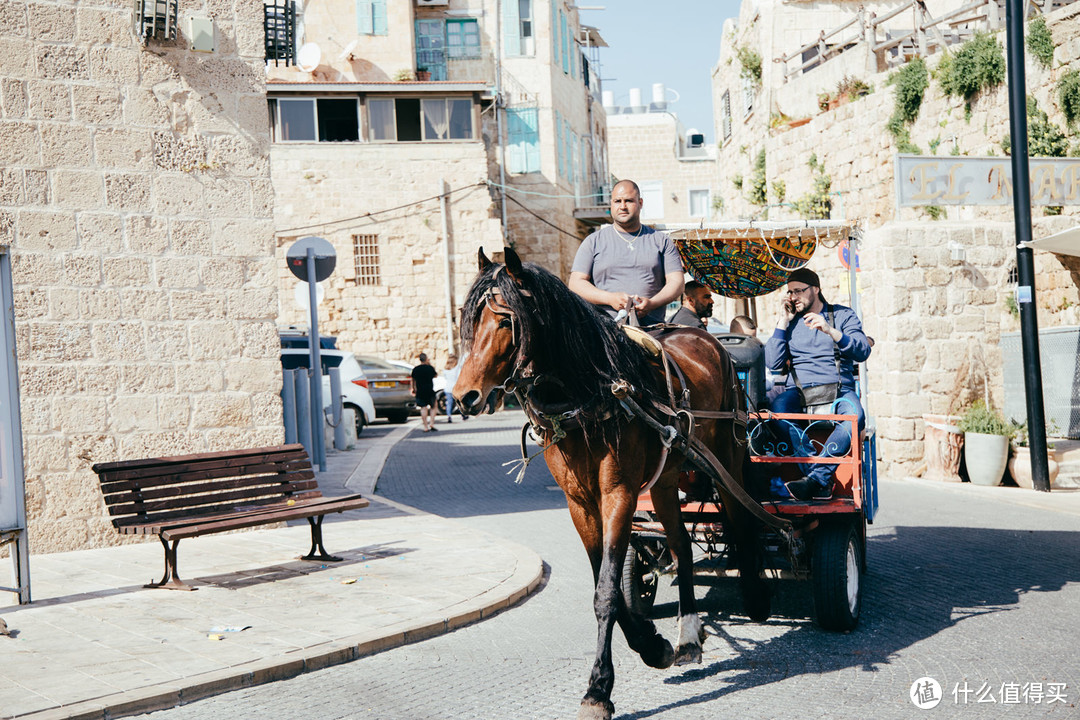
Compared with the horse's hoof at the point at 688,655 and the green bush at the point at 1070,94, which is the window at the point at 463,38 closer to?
Result: the green bush at the point at 1070,94

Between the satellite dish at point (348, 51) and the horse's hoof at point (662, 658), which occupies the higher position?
the satellite dish at point (348, 51)

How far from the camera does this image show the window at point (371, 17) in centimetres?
3491

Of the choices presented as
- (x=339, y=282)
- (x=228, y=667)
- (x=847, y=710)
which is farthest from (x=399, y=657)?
(x=339, y=282)

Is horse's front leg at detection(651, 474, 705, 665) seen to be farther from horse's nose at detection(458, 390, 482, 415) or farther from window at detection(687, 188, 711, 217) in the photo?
window at detection(687, 188, 711, 217)

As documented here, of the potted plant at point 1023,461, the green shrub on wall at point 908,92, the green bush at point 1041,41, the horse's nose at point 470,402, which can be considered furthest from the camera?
the green shrub on wall at point 908,92

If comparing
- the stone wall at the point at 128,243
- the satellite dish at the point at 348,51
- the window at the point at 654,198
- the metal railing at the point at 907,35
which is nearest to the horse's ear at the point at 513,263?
the stone wall at the point at 128,243

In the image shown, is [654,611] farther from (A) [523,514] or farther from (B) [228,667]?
(A) [523,514]

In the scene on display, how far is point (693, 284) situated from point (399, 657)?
3366mm

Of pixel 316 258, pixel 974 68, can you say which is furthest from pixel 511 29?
pixel 316 258

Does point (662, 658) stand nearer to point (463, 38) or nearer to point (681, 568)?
point (681, 568)

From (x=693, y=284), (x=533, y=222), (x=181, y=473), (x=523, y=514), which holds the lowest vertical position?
(x=523, y=514)

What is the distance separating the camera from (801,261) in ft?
26.5

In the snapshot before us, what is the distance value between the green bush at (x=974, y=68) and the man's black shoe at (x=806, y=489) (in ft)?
47.3

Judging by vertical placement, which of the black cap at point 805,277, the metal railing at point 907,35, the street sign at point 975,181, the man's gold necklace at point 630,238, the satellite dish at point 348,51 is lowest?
the black cap at point 805,277
